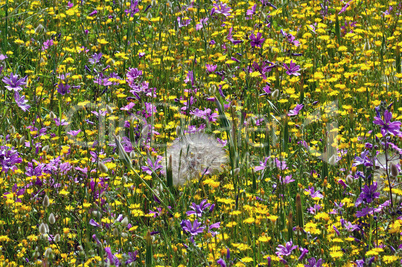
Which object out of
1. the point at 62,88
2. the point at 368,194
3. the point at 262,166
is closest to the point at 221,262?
the point at 368,194

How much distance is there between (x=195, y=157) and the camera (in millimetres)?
2801

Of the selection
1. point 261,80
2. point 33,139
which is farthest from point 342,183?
point 33,139

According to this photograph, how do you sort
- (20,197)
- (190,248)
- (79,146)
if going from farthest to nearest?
(79,146) → (20,197) → (190,248)

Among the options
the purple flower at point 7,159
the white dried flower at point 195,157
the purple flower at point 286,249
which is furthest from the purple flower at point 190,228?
the purple flower at point 7,159

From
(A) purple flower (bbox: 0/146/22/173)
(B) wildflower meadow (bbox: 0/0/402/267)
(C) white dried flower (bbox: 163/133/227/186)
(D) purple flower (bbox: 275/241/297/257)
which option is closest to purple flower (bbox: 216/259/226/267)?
(B) wildflower meadow (bbox: 0/0/402/267)

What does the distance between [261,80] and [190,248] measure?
1.75m

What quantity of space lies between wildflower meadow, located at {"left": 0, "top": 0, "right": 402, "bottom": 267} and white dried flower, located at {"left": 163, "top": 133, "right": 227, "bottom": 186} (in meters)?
0.01

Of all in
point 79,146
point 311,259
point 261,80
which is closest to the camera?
point 311,259

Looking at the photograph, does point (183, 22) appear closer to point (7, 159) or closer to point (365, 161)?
point (7, 159)

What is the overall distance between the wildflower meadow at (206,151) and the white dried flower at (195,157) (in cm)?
1

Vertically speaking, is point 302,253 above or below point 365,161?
below

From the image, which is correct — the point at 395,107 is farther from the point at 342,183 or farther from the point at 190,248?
the point at 190,248

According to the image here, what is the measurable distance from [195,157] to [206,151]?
9cm

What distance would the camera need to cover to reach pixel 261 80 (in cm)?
355
